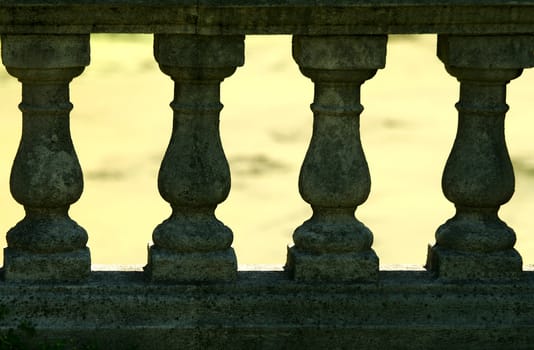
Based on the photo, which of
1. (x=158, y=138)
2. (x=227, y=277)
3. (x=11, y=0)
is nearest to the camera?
(x=11, y=0)

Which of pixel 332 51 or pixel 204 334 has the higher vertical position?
pixel 332 51

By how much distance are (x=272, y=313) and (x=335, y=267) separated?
0.89ft

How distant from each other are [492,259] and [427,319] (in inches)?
12.3

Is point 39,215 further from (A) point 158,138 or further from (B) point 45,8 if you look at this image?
(A) point 158,138

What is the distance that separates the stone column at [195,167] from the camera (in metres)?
5.36

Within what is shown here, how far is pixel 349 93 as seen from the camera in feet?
18.0

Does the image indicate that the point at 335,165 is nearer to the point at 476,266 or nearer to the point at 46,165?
the point at 476,266

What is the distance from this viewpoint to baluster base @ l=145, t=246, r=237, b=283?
5.52 meters

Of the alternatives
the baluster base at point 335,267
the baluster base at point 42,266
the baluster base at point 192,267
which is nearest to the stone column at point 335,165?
the baluster base at point 335,267

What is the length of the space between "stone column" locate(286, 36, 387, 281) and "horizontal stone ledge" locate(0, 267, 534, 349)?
8 cm

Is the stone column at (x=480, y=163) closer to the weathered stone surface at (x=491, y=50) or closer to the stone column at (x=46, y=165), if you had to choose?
the weathered stone surface at (x=491, y=50)

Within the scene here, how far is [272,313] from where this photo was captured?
18.1 ft

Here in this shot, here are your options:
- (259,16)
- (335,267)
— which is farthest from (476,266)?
(259,16)

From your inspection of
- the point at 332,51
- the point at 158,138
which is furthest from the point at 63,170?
the point at 158,138
